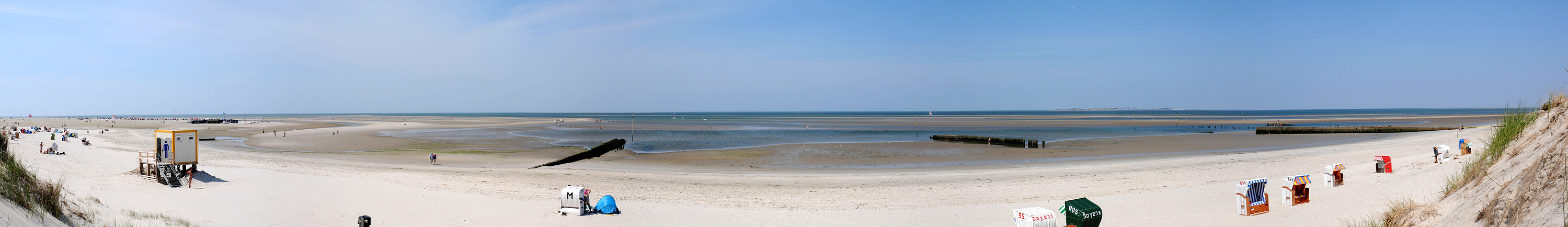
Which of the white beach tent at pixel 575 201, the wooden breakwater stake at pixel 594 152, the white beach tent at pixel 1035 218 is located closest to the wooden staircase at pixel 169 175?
the white beach tent at pixel 575 201

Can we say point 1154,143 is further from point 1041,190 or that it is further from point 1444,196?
point 1444,196

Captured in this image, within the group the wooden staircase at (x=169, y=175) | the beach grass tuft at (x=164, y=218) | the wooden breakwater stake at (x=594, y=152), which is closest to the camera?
the beach grass tuft at (x=164, y=218)

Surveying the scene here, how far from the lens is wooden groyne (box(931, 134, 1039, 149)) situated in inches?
1578

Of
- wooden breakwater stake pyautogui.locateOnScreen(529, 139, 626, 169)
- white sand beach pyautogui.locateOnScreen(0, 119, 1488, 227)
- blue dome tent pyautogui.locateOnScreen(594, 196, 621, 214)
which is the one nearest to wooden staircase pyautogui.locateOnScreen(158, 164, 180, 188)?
white sand beach pyautogui.locateOnScreen(0, 119, 1488, 227)

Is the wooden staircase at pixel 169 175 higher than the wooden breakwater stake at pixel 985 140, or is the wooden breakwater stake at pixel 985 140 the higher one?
the wooden staircase at pixel 169 175

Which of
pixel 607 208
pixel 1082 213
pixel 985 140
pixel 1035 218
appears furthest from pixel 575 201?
pixel 985 140

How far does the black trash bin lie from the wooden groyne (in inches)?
1245

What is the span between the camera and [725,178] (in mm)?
20078

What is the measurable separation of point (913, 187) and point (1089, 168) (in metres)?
9.30

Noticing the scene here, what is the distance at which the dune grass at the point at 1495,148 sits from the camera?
296 inches

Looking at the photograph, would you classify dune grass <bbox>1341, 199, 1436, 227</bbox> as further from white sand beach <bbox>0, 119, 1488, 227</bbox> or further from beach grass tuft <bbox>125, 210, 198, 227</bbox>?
beach grass tuft <bbox>125, 210, 198, 227</bbox>

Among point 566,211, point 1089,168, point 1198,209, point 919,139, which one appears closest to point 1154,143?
point 919,139

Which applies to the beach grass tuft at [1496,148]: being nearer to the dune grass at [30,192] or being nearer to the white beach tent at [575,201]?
the white beach tent at [575,201]

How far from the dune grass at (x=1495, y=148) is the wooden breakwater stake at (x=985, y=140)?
29879 mm
